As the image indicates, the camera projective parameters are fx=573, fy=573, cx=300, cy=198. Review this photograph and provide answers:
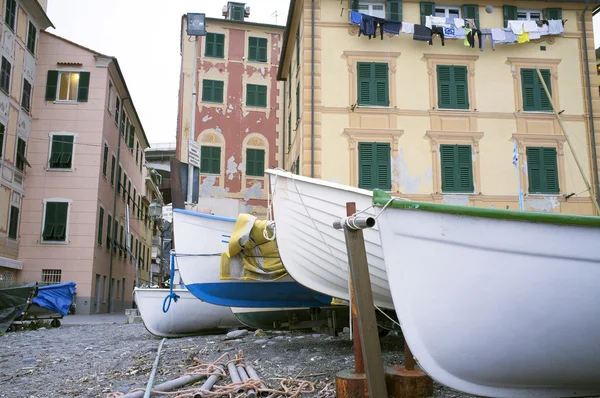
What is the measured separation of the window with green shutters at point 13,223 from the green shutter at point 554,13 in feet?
67.1

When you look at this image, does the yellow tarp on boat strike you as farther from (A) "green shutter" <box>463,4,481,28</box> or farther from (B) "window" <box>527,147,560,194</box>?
(A) "green shutter" <box>463,4,481,28</box>

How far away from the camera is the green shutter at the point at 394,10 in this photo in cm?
1795

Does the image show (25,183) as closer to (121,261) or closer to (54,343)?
(121,261)

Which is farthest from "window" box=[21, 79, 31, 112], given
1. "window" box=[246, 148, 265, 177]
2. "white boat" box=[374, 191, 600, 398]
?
"white boat" box=[374, 191, 600, 398]

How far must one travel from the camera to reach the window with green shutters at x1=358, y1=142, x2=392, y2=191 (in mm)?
16938

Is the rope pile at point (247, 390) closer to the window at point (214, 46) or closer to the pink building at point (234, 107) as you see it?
the pink building at point (234, 107)

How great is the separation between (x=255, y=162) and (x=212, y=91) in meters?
3.60

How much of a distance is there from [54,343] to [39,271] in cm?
1333

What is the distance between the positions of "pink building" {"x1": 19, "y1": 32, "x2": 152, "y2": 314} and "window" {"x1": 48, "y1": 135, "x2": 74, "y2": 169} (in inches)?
1.5

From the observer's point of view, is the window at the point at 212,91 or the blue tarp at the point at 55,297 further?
the window at the point at 212,91

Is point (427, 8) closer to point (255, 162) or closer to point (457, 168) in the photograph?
point (457, 168)

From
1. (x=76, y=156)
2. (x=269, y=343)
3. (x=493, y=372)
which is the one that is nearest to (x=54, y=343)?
(x=269, y=343)

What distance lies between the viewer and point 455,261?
383 centimetres

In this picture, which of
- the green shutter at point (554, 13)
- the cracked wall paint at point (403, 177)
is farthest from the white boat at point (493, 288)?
→ the green shutter at point (554, 13)
